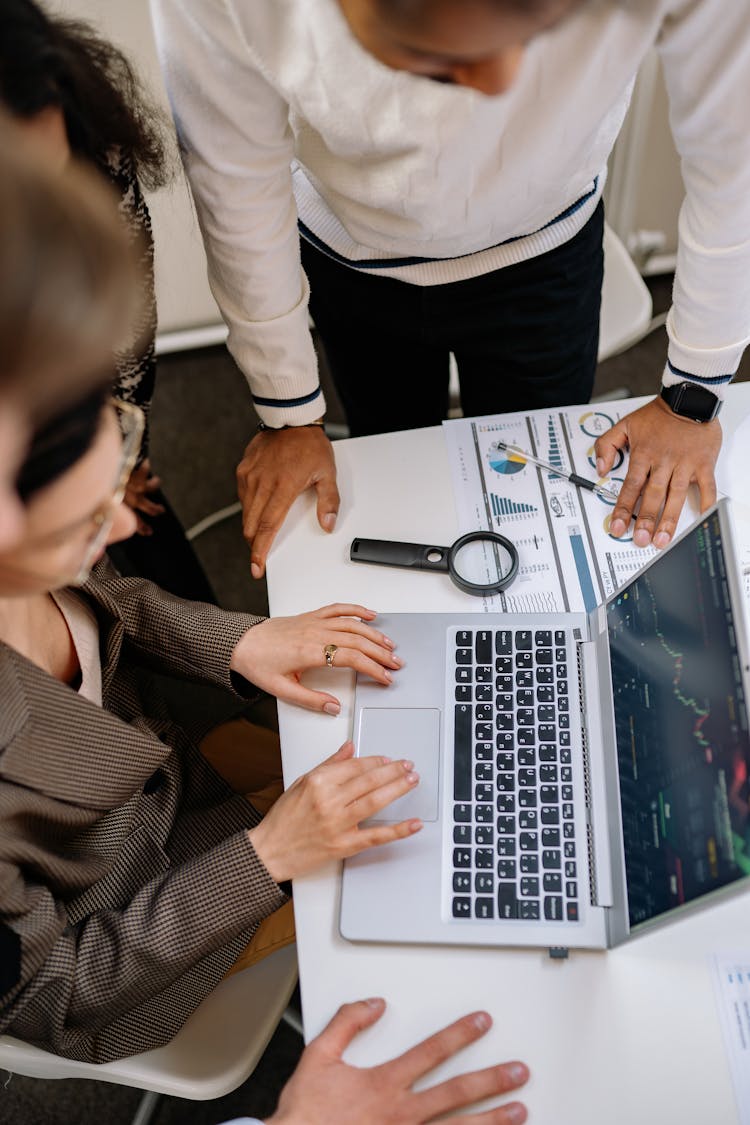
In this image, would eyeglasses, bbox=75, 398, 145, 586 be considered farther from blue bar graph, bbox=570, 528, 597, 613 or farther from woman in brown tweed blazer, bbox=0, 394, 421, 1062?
blue bar graph, bbox=570, 528, 597, 613

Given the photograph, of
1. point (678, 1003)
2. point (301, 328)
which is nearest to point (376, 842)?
point (678, 1003)

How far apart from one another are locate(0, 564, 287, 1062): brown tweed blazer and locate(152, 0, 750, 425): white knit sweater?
0.43 meters

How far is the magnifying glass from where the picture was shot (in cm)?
99

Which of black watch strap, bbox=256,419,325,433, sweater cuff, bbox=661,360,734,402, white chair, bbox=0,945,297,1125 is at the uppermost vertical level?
sweater cuff, bbox=661,360,734,402

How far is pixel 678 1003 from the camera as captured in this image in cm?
75

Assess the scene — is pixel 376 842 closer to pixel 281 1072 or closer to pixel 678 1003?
pixel 678 1003

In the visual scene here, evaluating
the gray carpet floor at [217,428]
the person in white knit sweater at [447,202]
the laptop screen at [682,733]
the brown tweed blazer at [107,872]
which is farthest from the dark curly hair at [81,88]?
the gray carpet floor at [217,428]

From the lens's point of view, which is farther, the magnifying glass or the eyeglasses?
the magnifying glass

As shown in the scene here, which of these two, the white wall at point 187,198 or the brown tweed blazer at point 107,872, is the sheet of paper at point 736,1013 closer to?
the brown tweed blazer at point 107,872

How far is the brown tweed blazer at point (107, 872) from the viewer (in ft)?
2.57

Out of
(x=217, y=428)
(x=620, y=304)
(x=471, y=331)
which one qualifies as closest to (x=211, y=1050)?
(x=471, y=331)

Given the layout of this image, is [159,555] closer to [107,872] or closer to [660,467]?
[107,872]

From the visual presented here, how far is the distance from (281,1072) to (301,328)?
1.17 metres

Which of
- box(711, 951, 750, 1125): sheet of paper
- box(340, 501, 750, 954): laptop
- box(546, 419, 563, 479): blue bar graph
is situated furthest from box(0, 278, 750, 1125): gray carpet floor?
box(711, 951, 750, 1125): sheet of paper
